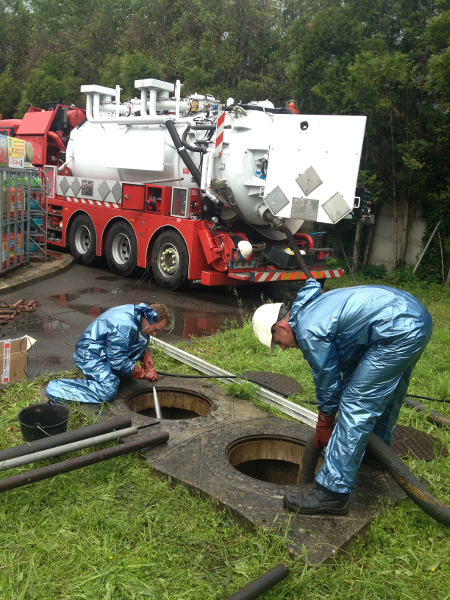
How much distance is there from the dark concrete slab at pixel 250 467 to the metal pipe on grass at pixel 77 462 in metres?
0.13

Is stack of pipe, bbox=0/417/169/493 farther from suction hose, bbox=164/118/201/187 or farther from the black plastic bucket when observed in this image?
suction hose, bbox=164/118/201/187

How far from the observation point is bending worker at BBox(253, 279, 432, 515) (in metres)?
3.07

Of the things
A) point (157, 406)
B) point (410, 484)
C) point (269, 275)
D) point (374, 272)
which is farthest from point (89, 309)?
→ point (374, 272)

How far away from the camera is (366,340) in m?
3.15

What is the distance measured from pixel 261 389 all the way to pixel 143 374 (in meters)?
1.09

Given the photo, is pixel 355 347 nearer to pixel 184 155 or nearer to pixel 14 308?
pixel 14 308

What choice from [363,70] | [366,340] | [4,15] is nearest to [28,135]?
[363,70]

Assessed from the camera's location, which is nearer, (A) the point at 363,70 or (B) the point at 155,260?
(B) the point at 155,260

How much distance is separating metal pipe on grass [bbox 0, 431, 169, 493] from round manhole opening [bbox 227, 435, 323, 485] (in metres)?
0.61

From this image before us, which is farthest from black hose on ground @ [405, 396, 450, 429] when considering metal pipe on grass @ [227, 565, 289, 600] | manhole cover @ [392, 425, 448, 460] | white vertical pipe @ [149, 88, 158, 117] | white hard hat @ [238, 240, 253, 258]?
white vertical pipe @ [149, 88, 158, 117]

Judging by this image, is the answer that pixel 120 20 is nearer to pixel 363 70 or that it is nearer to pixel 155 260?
pixel 363 70

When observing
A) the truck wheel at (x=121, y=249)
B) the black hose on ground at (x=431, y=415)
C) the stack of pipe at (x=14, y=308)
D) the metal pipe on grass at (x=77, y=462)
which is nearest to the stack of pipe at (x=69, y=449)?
the metal pipe on grass at (x=77, y=462)

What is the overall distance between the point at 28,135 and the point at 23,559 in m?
11.9

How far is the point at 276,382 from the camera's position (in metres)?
5.53
